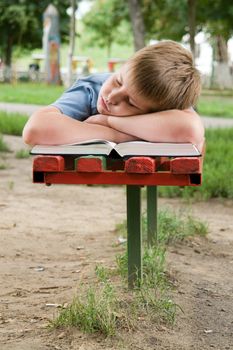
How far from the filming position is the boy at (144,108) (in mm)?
3154

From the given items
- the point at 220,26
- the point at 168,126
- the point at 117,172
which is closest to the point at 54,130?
the point at 117,172

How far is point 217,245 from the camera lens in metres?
5.08

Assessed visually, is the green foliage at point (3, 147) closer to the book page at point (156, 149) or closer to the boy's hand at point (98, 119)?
the boy's hand at point (98, 119)

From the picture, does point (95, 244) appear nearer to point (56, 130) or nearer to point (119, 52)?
point (56, 130)

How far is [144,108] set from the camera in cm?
328

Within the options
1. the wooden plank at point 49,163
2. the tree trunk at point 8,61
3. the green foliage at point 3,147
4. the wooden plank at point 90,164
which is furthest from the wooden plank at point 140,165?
the tree trunk at point 8,61

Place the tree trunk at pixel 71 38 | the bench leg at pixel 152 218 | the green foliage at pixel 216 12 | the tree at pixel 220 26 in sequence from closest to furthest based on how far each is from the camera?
the bench leg at pixel 152 218 < the tree trunk at pixel 71 38 < the green foliage at pixel 216 12 < the tree at pixel 220 26

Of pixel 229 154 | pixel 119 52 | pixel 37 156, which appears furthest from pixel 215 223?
pixel 119 52

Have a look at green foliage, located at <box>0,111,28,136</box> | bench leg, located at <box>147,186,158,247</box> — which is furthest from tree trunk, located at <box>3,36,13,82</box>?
bench leg, located at <box>147,186,158,247</box>

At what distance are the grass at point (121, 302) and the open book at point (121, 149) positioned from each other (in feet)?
1.74

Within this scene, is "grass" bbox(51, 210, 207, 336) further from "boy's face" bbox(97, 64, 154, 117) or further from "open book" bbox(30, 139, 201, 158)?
"boy's face" bbox(97, 64, 154, 117)

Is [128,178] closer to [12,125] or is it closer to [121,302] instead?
[121,302]

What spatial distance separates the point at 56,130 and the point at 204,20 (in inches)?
1069

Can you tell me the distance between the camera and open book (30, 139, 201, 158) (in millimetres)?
3023
